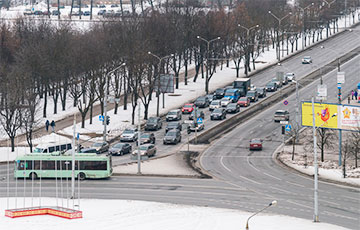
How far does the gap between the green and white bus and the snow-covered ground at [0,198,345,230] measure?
10650mm

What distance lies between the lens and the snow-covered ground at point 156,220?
5244 cm

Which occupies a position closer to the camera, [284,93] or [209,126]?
[209,126]

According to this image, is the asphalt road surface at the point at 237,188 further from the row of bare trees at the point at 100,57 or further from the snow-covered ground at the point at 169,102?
the row of bare trees at the point at 100,57

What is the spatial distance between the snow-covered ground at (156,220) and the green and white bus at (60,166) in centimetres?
1065

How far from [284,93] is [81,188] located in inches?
2303

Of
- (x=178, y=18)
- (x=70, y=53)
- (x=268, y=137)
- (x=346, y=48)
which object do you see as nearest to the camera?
(x=268, y=137)

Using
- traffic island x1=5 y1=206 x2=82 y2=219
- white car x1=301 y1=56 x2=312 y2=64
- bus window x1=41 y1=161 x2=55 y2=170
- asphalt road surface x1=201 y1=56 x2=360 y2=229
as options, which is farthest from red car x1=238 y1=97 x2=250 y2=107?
traffic island x1=5 y1=206 x2=82 y2=219

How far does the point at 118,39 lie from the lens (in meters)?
114

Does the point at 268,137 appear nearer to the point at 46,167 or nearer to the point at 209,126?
the point at 209,126

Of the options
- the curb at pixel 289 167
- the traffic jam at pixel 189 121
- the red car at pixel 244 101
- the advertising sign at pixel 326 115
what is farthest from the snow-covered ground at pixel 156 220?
the red car at pixel 244 101

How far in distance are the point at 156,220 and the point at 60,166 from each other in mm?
18591

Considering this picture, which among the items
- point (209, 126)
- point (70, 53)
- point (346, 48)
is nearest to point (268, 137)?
point (209, 126)

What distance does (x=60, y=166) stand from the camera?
70125 millimetres

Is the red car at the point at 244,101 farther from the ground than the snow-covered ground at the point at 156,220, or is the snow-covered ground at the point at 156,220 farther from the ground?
the red car at the point at 244,101
